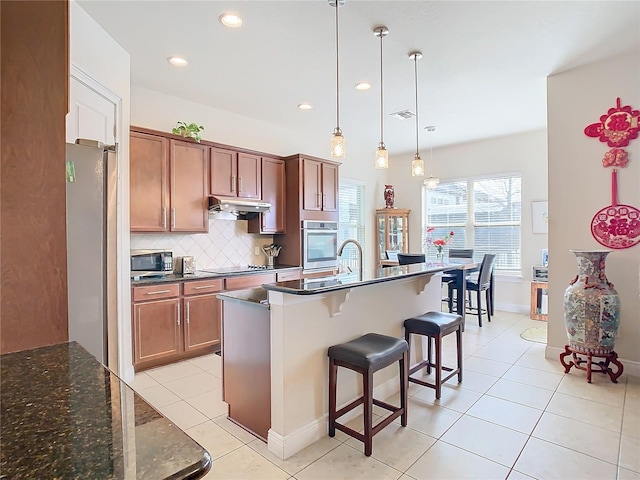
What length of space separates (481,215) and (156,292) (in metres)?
5.35

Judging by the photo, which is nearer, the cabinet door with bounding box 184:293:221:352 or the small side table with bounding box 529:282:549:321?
the cabinet door with bounding box 184:293:221:352

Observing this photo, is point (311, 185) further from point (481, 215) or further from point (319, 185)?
point (481, 215)

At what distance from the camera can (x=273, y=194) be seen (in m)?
4.94

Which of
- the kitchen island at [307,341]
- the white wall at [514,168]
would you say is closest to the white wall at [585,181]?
the kitchen island at [307,341]

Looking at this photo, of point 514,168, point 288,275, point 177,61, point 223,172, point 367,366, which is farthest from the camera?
point 514,168

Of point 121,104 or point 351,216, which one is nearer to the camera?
point 121,104

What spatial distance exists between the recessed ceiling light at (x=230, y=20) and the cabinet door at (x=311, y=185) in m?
2.33

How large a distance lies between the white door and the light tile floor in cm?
211

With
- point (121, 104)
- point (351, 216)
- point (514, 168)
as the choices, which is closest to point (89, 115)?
point (121, 104)

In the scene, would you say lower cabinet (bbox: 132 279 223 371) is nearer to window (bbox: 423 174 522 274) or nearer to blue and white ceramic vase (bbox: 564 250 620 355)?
blue and white ceramic vase (bbox: 564 250 620 355)

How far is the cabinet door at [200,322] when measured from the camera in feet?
12.5

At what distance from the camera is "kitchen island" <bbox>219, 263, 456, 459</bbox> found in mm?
2176

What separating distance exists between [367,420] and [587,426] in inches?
61.2

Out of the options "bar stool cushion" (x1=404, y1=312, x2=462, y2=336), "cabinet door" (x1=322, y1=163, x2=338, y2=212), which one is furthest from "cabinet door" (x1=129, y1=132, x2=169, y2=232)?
"bar stool cushion" (x1=404, y1=312, x2=462, y2=336)
